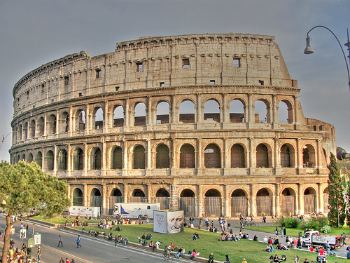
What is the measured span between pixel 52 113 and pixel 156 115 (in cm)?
1388

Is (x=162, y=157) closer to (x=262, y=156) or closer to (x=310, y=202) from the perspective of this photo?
(x=262, y=156)

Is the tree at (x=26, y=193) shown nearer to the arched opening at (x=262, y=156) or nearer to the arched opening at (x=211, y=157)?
the arched opening at (x=211, y=157)

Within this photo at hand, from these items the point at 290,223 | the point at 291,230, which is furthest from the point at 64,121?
the point at 291,230

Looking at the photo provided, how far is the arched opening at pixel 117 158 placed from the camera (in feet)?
136

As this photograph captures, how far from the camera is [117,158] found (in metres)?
41.8

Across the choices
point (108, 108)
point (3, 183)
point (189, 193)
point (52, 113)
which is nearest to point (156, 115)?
point (108, 108)

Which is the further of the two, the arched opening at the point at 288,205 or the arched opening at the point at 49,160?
the arched opening at the point at 49,160

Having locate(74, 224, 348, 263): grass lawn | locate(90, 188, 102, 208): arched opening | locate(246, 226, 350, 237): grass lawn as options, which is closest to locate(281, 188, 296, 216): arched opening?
locate(246, 226, 350, 237): grass lawn

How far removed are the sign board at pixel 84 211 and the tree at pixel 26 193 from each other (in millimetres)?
14935

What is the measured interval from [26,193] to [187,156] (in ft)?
65.6

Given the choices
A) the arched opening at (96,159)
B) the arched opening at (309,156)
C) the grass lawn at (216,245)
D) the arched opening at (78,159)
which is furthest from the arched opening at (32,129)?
the arched opening at (309,156)

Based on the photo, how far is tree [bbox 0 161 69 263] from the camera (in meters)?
21.4

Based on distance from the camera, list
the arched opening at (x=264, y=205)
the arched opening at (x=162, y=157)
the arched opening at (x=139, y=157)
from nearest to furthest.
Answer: the arched opening at (x=264, y=205), the arched opening at (x=162, y=157), the arched opening at (x=139, y=157)

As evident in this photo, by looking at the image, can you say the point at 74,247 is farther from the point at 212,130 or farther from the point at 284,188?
the point at 284,188
